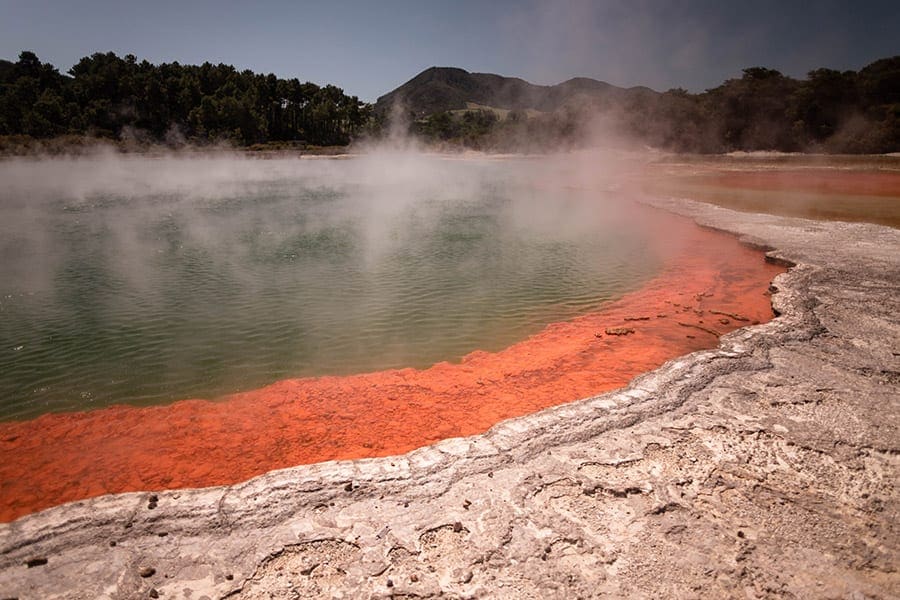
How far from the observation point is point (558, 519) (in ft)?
8.46

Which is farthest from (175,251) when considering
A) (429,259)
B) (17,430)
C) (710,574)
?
(710,574)

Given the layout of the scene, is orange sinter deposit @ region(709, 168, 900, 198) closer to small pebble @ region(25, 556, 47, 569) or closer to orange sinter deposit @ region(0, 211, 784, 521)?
orange sinter deposit @ region(0, 211, 784, 521)

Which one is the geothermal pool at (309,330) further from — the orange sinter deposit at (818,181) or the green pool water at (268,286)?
the orange sinter deposit at (818,181)

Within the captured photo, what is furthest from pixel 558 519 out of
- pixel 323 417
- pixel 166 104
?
pixel 166 104

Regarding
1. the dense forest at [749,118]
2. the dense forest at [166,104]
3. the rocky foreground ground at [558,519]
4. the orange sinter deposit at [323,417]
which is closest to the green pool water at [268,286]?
the orange sinter deposit at [323,417]

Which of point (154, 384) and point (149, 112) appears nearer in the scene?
point (154, 384)

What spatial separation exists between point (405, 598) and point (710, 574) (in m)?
1.51

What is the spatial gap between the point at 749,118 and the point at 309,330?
157ft

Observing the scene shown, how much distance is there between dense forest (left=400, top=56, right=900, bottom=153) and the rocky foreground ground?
39.6 meters

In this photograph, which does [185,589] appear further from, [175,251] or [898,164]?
[898,164]

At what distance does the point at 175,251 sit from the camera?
33.6 feet

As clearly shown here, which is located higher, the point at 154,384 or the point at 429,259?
the point at 429,259

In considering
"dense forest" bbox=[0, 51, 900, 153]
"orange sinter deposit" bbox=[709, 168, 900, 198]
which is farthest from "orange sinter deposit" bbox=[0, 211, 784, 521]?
"dense forest" bbox=[0, 51, 900, 153]

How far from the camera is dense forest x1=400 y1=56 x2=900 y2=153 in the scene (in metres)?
33.9
